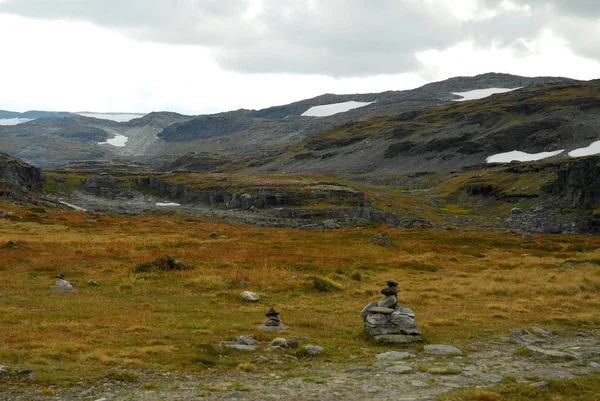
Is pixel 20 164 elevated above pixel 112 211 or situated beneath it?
elevated above

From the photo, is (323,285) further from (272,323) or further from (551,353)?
(551,353)

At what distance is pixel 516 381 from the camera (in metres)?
16.5

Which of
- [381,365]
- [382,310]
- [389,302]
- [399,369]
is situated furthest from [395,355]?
[389,302]

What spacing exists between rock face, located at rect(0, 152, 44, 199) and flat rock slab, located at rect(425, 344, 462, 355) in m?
110

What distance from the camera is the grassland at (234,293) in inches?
754

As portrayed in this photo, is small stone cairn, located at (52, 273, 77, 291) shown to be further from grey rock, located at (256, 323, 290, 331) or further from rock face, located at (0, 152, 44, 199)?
rock face, located at (0, 152, 44, 199)

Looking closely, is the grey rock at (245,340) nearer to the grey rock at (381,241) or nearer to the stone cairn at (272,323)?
the stone cairn at (272,323)

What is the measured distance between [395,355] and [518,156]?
610 feet

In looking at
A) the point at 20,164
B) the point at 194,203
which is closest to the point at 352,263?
the point at 194,203

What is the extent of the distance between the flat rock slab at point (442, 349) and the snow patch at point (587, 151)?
172 metres

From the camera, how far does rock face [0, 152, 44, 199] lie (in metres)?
115

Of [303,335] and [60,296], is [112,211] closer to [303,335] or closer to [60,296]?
[60,296]

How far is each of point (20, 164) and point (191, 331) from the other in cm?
13939

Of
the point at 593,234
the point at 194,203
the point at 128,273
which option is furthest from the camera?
the point at 194,203
